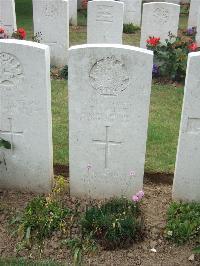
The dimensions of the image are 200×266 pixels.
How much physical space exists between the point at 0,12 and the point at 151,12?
341 cm

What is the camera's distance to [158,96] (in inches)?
307

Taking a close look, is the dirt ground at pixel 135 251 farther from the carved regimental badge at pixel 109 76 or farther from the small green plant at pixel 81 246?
the carved regimental badge at pixel 109 76

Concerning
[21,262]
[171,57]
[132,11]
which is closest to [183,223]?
[21,262]

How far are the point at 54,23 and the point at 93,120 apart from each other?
17.0 feet

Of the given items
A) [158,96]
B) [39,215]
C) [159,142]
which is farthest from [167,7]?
[39,215]

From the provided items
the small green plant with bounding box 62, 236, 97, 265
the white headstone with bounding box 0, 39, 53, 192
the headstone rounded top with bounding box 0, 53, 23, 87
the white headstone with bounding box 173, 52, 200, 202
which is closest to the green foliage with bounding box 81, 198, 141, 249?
the small green plant with bounding box 62, 236, 97, 265

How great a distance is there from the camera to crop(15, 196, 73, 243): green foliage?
4.01 meters

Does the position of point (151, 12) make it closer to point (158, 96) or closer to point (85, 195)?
point (158, 96)

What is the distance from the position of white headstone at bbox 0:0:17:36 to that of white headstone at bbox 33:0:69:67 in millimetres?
838

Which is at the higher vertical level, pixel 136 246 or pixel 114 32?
pixel 114 32

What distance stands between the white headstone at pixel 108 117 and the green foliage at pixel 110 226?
47 cm

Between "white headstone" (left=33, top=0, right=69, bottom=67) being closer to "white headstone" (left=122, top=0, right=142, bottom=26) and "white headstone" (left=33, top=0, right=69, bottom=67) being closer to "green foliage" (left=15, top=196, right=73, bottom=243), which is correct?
"white headstone" (left=122, top=0, right=142, bottom=26)

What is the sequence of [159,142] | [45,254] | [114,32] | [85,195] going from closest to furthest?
[45,254]
[85,195]
[159,142]
[114,32]

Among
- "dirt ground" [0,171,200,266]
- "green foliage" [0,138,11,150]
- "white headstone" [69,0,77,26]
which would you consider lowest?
"dirt ground" [0,171,200,266]
